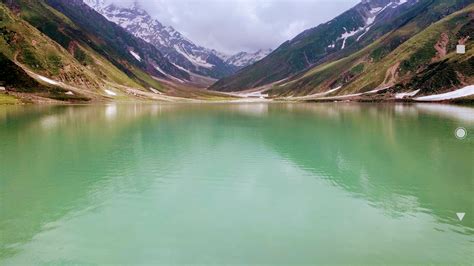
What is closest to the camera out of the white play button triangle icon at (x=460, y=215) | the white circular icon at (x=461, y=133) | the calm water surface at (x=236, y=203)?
the calm water surface at (x=236, y=203)

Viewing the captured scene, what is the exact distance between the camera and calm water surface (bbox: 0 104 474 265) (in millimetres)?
22844

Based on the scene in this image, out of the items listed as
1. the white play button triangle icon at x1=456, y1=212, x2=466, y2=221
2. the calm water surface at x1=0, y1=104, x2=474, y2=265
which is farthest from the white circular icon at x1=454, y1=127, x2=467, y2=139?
the white play button triangle icon at x1=456, y1=212, x2=466, y2=221

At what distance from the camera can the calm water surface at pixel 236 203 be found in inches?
899

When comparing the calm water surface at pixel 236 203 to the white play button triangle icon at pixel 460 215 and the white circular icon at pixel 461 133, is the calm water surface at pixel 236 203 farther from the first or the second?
the white circular icon at pixel 461 133

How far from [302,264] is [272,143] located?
44762mm

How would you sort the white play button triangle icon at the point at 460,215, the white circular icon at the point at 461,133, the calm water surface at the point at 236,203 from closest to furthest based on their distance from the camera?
the calm water surface at the point at 236,203 < the white play button triangle icon at the point at 460,215 < the white circular icon at the point at 461,133

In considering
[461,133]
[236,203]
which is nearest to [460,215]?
[236,203]

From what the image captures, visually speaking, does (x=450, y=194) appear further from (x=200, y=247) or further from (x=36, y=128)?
(x=36, y=128)

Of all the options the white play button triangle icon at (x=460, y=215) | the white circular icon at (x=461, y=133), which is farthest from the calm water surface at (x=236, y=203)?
the white circular icon at (x=461, y=133)

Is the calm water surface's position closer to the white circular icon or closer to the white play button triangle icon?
the white play button triangle icon

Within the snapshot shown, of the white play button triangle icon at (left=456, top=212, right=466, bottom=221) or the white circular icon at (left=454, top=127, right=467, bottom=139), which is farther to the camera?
the white circular icon at (left=454, top=127, right=467, bottom=139)

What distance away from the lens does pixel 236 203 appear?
32.4 m

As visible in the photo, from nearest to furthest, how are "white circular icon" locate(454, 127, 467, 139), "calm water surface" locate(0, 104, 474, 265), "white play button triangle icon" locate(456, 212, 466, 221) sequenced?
"calm water surface" locate(0, 104, 474, 265) < "white play button triangle icon" locate(456, 212, 466, 221) < "white circular icon" locate(454, 127, 467, 139)

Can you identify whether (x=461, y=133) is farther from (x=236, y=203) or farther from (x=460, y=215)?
(x=236, y=203)
